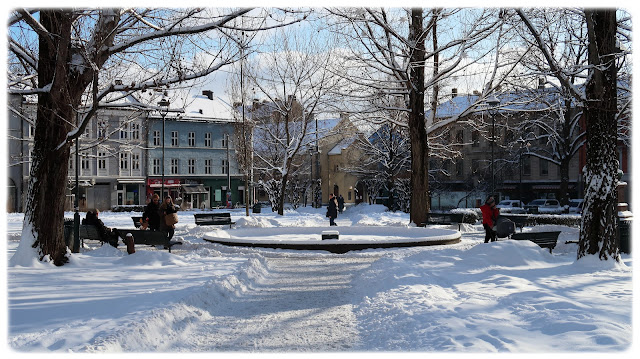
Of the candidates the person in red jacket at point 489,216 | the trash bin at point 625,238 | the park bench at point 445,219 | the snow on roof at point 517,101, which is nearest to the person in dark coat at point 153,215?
the person in red jacket at point 489,216

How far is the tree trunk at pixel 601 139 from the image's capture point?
1245cm

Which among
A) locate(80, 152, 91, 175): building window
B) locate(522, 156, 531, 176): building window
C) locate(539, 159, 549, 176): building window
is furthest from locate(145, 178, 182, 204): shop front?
locate(539, 159, 549, 176): building window

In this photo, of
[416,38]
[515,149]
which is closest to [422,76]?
[416,38]

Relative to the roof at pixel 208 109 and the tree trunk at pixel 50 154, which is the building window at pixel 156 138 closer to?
the roof at pixel 208 109

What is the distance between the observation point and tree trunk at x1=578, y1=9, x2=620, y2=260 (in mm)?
12453

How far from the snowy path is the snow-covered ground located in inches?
0.8

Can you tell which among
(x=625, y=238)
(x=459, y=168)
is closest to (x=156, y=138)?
(x=459, y=168)

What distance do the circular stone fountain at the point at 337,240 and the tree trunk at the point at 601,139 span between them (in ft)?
21.2

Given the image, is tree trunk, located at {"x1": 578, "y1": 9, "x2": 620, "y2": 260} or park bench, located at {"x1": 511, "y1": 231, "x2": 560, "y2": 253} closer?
tree trunk, located at {"x1": 578, "y1": 9, "x2": 620, "y2": 260}

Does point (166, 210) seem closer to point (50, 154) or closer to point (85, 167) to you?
point (50, 154)

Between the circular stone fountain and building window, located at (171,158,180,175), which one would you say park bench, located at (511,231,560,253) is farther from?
building window, located at (171,158,180,175)

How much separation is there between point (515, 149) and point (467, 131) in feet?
25.1

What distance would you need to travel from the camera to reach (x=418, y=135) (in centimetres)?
2473

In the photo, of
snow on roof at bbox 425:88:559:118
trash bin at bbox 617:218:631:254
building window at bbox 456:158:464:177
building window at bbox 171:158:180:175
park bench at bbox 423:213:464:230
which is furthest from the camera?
building window at bbox 456:158:464:177
